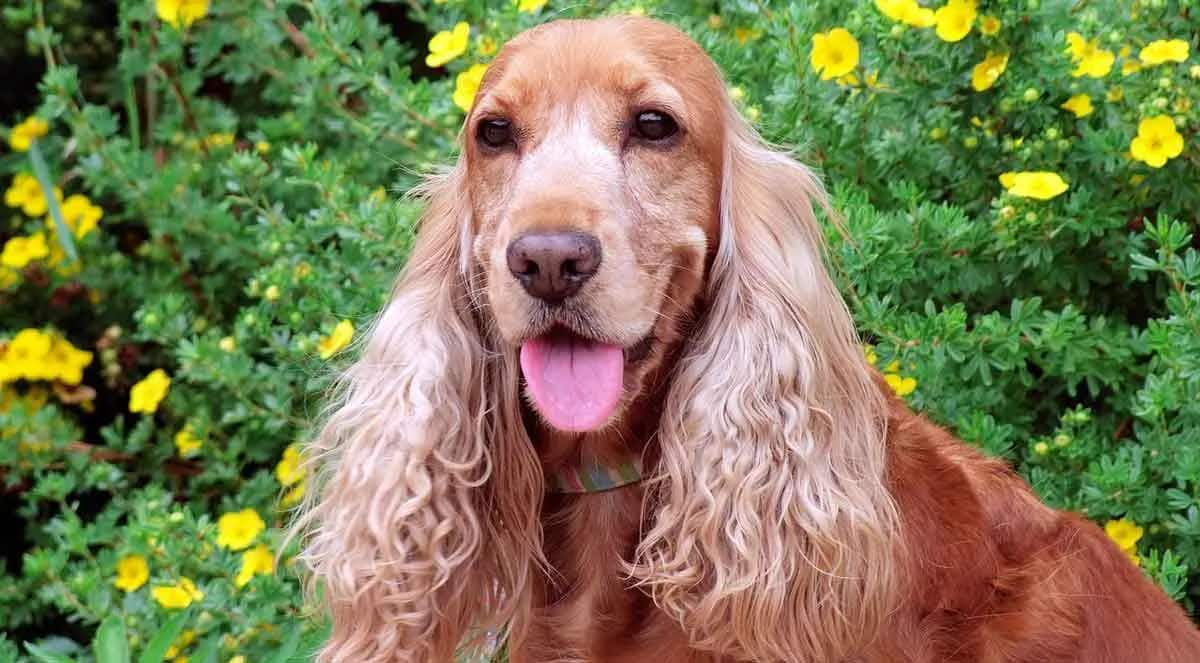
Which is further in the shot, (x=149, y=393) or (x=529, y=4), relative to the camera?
(x=149, y=393)

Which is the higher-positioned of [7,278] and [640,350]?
[640,350]

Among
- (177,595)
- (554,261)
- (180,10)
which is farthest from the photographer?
(180,10)

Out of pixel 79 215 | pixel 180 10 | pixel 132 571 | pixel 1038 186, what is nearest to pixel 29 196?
pixel 79 215

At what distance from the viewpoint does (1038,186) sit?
112 inches

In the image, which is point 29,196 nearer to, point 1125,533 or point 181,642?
point 181,642

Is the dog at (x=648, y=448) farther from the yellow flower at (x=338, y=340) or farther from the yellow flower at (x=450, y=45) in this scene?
the yellow flower at (x=450, y=45)

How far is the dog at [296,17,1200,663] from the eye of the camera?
2160mm

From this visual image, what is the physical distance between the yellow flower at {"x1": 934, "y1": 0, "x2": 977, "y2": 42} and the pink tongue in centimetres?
121

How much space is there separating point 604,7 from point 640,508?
149 cm

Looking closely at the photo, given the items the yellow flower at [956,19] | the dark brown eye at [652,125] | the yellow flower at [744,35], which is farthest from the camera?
the yellow flower at [744,35]

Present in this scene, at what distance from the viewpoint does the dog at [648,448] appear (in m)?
2.16

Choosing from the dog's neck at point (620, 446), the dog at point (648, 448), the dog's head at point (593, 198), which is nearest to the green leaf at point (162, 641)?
the dog at point (648, 448)

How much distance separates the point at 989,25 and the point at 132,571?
2195 mm

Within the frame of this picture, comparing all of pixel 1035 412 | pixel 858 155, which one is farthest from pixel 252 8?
pixel 1035 412
